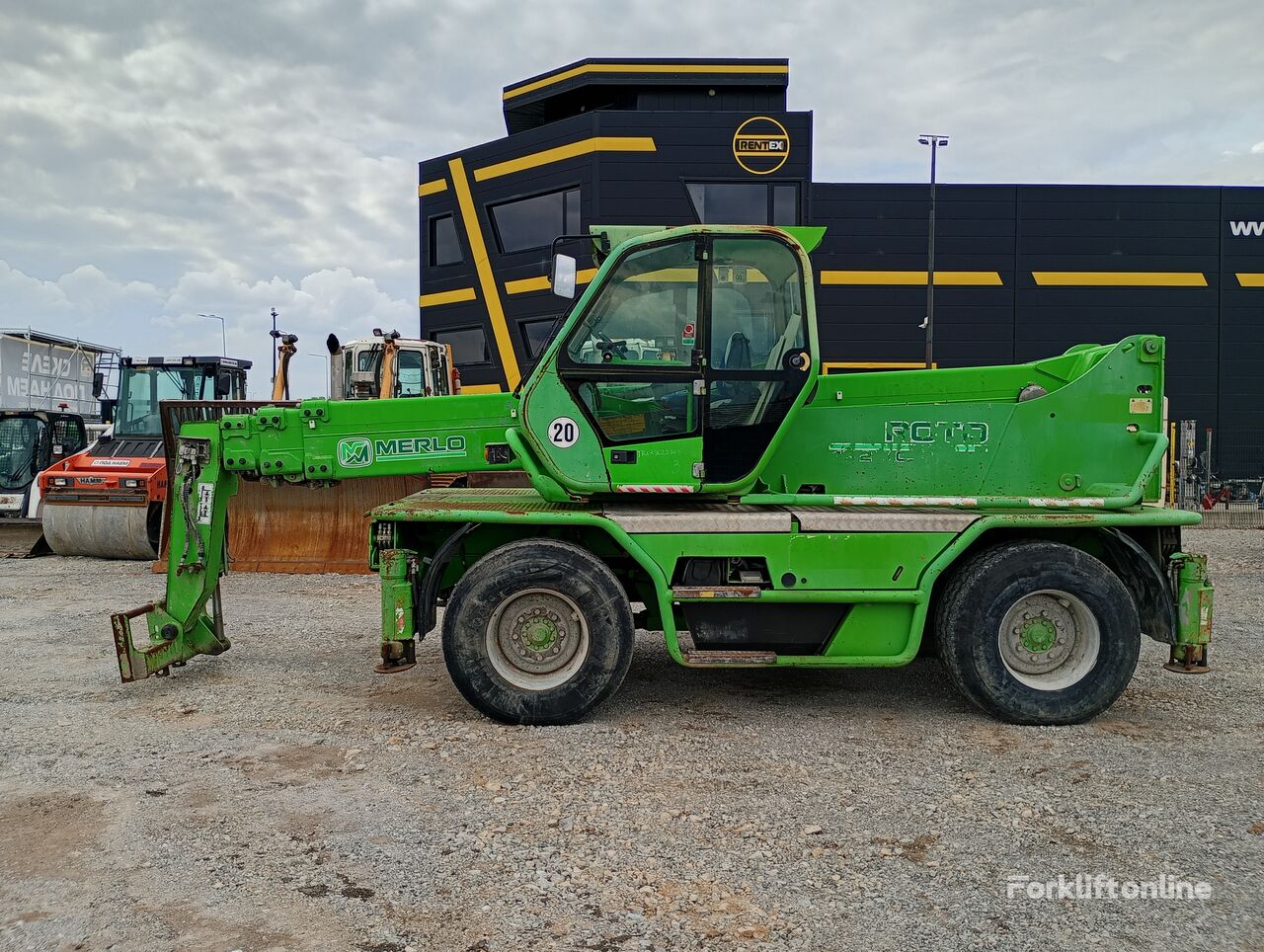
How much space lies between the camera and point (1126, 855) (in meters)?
3.42

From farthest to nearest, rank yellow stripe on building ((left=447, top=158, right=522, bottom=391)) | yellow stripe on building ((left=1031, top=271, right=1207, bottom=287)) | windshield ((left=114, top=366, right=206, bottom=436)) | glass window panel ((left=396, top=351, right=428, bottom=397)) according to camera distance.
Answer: yellow stripe on building ((left=447, top=158, right=522, bottom=391))
yellow stripe on building ((left=1031, top=271, right=1207, bottom=287))
windshield ((left=114, top=366, right=206, bottom=436))
glass window panel ((left=396, top=351, right=428, bottom=397))

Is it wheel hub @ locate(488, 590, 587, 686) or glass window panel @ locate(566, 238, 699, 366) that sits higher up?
glass window panel @ locate(566, 238, 699, 366)

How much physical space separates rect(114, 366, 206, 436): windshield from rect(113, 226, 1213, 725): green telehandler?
9.88 meters

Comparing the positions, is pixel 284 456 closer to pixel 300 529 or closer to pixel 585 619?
pixel 585 619

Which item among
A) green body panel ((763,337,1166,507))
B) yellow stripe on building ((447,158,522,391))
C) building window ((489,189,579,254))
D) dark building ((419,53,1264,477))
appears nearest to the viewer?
green body panel ((763,337,1166,507))

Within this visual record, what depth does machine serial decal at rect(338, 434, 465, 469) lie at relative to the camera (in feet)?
17.7

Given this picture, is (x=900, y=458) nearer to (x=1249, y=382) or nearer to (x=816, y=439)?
(x=816, y=439)

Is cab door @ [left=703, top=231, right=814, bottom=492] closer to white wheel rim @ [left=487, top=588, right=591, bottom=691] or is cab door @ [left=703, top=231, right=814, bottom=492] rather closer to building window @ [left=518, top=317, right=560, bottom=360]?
white wheel rim @ [left=487, top=588, right=591, bottom=691]

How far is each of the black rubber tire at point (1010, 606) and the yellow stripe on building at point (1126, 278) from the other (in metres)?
18.8

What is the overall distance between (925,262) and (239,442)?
19059 mm

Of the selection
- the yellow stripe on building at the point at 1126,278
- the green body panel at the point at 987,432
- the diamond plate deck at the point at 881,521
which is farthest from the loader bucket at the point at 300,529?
the yellow stripe on building at the point at 1126,278

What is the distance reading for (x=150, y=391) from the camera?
1345 cm

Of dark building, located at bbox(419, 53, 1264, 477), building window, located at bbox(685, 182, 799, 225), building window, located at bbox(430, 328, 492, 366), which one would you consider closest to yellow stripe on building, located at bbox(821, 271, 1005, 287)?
dark building, located at bbox(419, 53, 1264, 477)

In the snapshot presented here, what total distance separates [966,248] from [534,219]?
10544 millimetres
